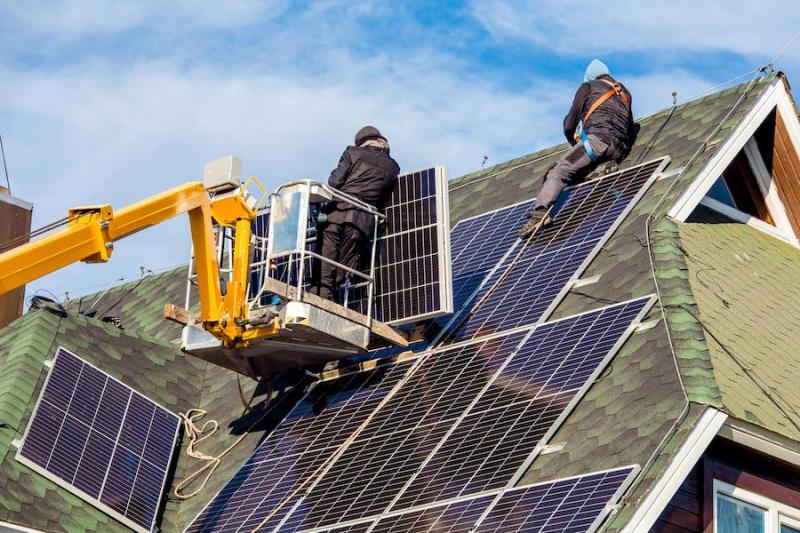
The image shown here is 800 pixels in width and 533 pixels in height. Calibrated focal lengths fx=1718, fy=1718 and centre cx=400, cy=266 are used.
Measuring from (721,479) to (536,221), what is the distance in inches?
236

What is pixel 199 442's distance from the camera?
74.4 ft

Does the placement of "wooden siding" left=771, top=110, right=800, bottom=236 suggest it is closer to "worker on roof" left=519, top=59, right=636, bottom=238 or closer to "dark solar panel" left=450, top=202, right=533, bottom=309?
"worker on roof" left=519, top=59, right=636, bottom=238

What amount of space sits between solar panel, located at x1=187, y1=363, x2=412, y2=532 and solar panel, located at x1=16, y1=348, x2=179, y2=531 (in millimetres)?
917

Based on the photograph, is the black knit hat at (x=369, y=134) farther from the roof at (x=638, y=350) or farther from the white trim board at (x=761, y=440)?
the white trim board at (x=761, y=440)

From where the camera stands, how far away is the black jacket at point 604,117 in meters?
22.9

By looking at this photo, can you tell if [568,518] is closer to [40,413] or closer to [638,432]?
[638,432]

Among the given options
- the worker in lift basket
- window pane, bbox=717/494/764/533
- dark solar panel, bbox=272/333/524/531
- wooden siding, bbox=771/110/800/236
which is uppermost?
wooden siding, bbox=771/110/800/236

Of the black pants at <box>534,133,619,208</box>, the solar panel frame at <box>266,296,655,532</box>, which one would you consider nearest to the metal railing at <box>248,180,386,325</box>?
the solar panel frame at <box>266,296,655,532</box>

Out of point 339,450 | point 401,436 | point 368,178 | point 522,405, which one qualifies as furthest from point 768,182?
point 339,450

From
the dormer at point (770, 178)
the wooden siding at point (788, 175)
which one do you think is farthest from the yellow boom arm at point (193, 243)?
the wooden siding at point (788, 175)

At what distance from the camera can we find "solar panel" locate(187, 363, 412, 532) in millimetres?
19922

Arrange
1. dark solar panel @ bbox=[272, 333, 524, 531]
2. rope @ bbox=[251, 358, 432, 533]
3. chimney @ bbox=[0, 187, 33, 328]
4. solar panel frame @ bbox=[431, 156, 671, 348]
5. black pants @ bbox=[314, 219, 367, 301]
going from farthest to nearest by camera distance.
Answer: chimney @ bbox=[0, 187, 33, 328], black pants @ bbox=[314, 219, 367, 301], solar panel frame @ bbox=[431, 156, 671, 348], rope @ bbox=[251, 358, 432, 533], dark solar panel @ bbox=[272, 333, 524, 531]

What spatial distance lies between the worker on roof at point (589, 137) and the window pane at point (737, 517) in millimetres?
5923

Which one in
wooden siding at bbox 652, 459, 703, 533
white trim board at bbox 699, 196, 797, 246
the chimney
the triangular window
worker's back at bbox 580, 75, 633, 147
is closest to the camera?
wooden siding at bbox 652, 459, 703, 533
